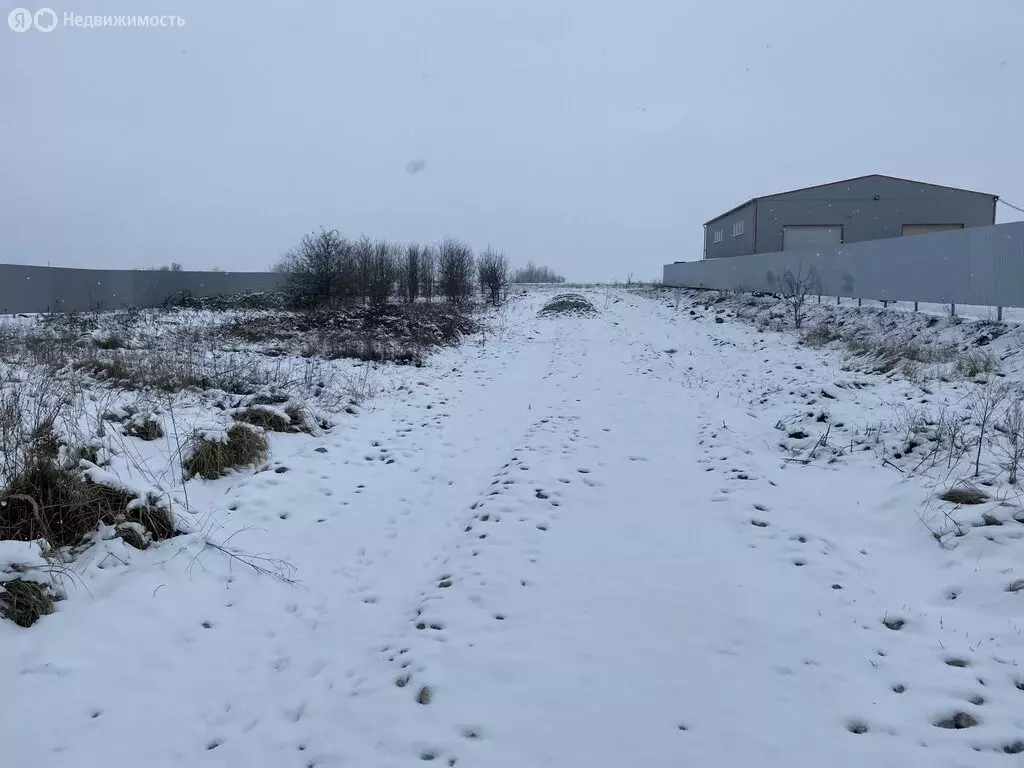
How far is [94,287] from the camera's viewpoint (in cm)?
3372

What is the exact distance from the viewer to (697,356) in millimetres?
15891

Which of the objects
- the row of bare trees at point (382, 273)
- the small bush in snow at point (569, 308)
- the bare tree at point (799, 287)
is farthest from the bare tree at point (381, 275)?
the bare tree at point (799, 287)

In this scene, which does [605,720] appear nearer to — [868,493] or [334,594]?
[334,594]

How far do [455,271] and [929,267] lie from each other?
1143 inches

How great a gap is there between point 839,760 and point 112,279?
41.3 metres

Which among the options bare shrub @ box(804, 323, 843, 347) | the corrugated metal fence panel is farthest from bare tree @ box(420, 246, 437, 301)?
bare shrub @ box(804, 323, 843, 347)

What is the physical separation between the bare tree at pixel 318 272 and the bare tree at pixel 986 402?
26.7 m

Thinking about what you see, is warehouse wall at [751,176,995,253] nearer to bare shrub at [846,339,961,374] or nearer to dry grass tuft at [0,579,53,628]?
bare shrub at [846,339,961,374]

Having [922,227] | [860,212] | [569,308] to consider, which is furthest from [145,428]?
[922,227]

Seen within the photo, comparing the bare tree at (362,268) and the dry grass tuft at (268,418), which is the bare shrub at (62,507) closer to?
the dry grass tuft at (268,418)

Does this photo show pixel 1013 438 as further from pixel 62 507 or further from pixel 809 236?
pixel 809 236

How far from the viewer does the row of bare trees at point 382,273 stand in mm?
29781

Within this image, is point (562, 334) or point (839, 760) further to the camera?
point (562, 334)

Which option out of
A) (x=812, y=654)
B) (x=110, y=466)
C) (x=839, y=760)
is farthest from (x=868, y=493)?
(x=110, y=466)
